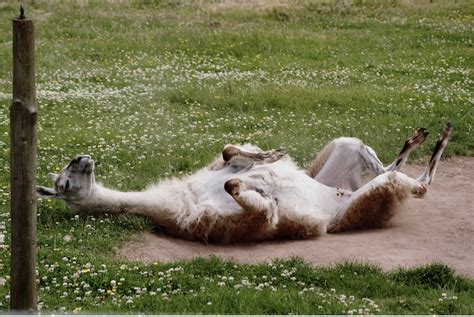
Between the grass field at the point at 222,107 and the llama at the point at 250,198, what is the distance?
0.86ft

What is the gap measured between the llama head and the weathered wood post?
223 cm

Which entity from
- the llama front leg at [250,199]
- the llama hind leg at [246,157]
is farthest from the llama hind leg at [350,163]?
the llama front leg at [250,199]

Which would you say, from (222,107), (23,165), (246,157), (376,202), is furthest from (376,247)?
(222,107)

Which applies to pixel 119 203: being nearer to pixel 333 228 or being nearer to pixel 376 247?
pixel 333 228

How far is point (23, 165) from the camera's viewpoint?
193 inches

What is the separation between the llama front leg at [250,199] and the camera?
7.13 metres

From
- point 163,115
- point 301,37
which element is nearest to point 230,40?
point 301,37

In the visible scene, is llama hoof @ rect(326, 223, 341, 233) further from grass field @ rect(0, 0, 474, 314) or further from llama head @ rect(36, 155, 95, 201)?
llama head @ rect(36, 155, 95, 201)

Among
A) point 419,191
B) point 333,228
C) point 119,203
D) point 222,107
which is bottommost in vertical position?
point 222,107

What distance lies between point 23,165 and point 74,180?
2.37m

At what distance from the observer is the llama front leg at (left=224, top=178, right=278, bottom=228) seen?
281 inches

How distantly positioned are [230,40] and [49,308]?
1334 cm

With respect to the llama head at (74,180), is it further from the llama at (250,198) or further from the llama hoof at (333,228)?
the llama hoof at (333,228)

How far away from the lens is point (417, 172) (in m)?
10.2
